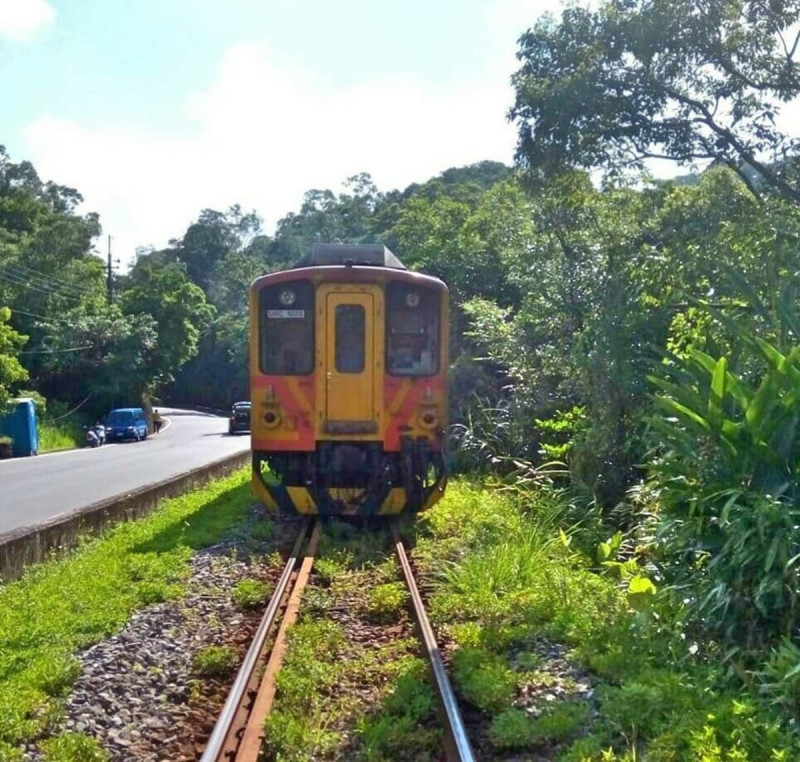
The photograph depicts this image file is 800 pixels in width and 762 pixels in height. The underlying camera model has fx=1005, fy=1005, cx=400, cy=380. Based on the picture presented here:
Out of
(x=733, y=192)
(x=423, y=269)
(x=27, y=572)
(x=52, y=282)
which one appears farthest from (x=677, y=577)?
(x=52, y=282)

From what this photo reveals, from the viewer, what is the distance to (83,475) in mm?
22094

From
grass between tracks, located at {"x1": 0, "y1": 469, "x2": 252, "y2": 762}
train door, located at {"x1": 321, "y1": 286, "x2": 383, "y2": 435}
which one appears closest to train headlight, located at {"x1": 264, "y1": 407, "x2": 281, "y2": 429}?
train door, located at {"x1": 321, "y1": 286, "x2": 383, "y2": 435}

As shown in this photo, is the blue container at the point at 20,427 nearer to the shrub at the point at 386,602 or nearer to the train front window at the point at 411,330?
the train front window at the point at 411,330

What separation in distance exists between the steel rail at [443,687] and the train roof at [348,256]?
183 inches

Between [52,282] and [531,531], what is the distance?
44.7 metres

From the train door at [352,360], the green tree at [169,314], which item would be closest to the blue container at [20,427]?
the green tree at [169,314]

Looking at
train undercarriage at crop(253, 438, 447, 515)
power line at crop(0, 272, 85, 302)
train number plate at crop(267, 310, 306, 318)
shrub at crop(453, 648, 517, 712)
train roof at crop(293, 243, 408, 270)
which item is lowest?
shrub at crop(453, 648, 517, 712)

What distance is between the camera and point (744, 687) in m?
5.11

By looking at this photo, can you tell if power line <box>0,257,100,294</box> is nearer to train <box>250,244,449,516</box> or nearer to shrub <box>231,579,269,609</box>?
train <box>250,244,449,516</box>

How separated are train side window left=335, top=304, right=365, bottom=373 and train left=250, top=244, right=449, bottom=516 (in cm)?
1

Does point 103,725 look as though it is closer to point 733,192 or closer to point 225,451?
point 733,192

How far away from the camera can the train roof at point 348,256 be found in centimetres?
1198

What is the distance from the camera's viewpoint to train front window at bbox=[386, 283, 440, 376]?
1128 centimetres

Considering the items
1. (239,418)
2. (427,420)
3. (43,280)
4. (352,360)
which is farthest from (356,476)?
(43,280)
